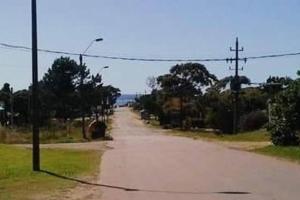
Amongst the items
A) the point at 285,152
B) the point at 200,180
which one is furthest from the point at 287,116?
the point at 200,180

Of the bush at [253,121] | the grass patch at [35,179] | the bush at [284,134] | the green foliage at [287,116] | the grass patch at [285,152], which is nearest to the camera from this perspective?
the grass patch at [35,179]

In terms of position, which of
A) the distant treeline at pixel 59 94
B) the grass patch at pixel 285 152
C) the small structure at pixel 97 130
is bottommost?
the grass patch at pixel 285 152

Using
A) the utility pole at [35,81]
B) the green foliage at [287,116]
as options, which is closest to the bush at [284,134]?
the green foliage at [287,116]

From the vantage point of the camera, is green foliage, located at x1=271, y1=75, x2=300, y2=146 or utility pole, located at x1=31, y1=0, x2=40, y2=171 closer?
utility pole, located at x1=31, y1=0, x2=40, y2=171

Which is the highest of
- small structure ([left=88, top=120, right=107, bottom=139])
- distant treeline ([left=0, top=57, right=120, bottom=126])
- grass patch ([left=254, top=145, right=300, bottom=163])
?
distant treeline ([left=0, top=57, right=120, bottom=126])

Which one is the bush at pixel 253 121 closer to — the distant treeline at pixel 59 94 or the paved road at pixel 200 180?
the distant treeline at pixel 59 94

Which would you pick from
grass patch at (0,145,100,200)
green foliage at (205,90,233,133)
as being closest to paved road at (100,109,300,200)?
grass patch at (0,145,100,200)

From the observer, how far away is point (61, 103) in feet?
412

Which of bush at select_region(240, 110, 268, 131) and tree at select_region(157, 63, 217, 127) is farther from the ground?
tree at select_region(157, 63, 217, 127)

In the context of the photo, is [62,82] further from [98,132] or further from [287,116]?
[287,116]

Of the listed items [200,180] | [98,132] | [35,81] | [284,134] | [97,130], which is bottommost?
[200,180]

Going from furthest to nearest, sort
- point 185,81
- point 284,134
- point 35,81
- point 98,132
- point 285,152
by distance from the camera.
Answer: point 185,81
point 98,132
point 284,134
point 285,152
point 35,81

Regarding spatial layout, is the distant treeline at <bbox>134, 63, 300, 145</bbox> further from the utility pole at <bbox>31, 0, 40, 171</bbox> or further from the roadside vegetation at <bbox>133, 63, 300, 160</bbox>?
the utility pole at <bbox>31, 0, 40, 171</bbox>

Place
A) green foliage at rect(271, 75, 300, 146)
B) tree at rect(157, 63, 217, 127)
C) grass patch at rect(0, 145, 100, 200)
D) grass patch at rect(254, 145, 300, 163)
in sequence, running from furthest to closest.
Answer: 1. tree at rect(157, 63, 217, 127)
2. green foliage at rect(271, 75, 300, 146)
3. grass patch at rect(254, 145, 300, 163)
4. grass patch at rect(0, 145, 100, 200)
